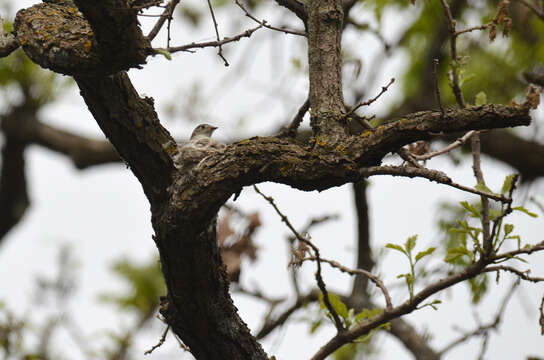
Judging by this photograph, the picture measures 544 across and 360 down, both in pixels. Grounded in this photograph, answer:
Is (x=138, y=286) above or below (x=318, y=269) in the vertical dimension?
above

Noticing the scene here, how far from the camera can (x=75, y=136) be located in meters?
6.15

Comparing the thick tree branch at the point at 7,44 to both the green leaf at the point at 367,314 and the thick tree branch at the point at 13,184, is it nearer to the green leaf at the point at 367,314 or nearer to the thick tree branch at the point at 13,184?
the green leaf at the point at 367,314

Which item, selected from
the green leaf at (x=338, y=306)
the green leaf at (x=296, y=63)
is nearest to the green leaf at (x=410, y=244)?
the green leaf at (x=338, y=306)

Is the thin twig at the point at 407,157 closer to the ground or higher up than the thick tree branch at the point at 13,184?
closer to the ground

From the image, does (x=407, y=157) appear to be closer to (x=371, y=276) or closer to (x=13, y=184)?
(x=371, y=276)

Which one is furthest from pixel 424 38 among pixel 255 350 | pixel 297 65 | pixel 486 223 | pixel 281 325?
pixel 255 350

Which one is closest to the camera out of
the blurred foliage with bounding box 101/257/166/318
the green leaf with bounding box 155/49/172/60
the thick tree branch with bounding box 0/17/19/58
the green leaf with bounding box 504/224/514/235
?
the green leaf with bounding box 155/49/172/60

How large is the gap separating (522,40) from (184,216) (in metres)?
5.03

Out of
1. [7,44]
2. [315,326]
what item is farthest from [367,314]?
[7,44]

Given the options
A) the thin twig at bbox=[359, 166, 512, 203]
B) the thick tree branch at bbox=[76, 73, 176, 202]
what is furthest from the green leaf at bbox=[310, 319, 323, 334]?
the thin twig at bbox=[359, 166, 512, 203]

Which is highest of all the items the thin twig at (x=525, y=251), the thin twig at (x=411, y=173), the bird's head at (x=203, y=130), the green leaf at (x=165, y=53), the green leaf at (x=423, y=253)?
the bird's head at (x=203, y=130)

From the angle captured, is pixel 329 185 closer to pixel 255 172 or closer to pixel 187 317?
pixel 255 172

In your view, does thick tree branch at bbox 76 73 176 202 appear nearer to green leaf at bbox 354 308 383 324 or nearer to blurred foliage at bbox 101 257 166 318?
green leaf at bbox 354 308 383 324

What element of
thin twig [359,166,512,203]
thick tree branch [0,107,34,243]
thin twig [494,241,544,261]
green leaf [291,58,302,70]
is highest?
thick tree branch [0,107,34,243]
